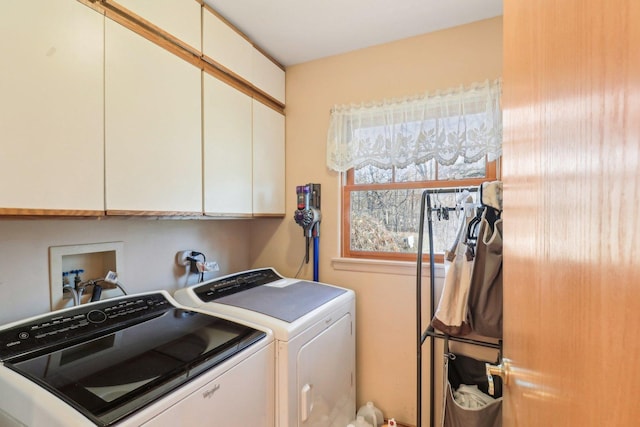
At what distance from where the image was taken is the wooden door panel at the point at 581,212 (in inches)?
7.8

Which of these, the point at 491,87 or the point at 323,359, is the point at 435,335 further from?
the point at 491,87

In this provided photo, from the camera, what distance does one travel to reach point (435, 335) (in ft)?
5.24

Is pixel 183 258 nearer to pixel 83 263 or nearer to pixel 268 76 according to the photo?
pixel 83 263

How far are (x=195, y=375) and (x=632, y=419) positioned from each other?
1.07 metres

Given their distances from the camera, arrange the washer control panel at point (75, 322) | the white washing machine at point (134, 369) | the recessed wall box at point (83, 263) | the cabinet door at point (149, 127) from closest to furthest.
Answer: the white washing machine at point (134, 369), the washer control panel at point (75, 322), the cabinet door at point (149, 127), the recessed wall box at point (83, 263)

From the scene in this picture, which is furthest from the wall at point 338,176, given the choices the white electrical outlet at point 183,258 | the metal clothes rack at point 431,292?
the white electrical outlet at point 183,258

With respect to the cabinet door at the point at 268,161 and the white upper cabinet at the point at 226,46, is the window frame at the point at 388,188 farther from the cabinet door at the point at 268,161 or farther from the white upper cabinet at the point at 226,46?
the white upper cabinet at the point at 226,46

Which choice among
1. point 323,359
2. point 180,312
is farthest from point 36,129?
point 323,359

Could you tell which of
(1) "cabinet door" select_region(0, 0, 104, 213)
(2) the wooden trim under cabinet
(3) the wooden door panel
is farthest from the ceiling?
(3) the wooden door panel

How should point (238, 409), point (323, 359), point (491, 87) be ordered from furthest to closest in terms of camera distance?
point (491, 87) → point (323, 359) → point (238, 409)

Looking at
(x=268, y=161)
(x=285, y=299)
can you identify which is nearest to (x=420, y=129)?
(x=268, y=161)

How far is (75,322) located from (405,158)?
6.22 ft

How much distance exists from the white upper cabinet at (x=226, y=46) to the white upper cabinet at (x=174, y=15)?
0.05m

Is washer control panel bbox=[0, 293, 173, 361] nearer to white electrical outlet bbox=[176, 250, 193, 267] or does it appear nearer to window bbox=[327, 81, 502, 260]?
white electrical outlet bbox=[176, 250, 193, 267]
